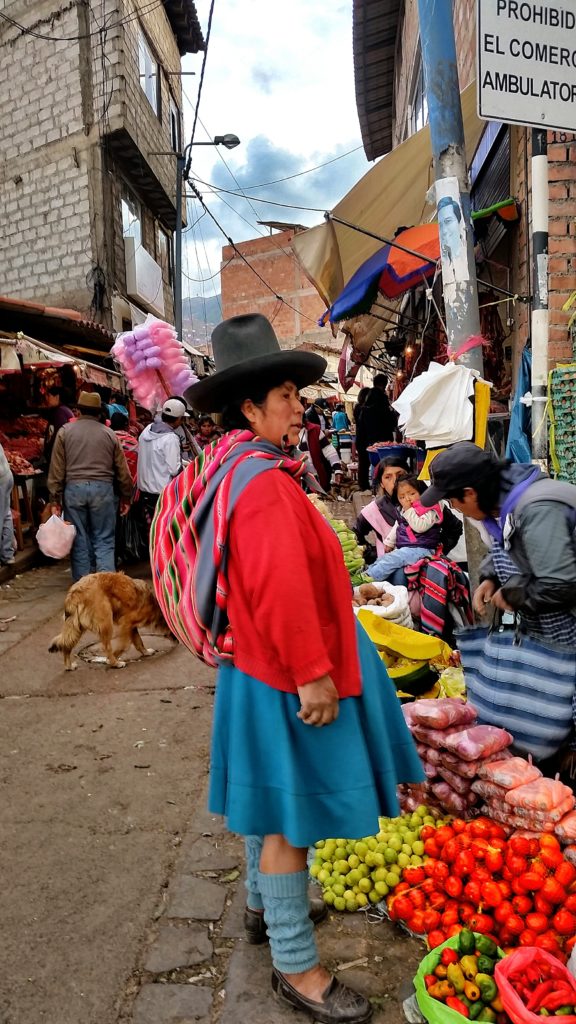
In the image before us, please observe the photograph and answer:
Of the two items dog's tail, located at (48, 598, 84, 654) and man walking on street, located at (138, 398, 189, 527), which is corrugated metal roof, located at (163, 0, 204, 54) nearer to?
man walking on street, located at (138, 398, 189, 527)

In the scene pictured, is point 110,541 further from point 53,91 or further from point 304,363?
point 53,91

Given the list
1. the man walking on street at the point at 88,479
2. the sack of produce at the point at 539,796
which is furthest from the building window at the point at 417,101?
the sack of produce at the point at 539,796

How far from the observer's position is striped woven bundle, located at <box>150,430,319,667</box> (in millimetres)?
2014

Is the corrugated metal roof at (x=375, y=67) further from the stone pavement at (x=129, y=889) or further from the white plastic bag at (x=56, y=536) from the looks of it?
the stone pavement at (x=129, y=889)

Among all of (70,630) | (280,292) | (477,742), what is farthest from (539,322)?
(280,292)

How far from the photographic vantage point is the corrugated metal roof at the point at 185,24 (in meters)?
19.2

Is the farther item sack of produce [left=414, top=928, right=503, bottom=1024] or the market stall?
the market stall

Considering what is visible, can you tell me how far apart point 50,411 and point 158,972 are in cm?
1014

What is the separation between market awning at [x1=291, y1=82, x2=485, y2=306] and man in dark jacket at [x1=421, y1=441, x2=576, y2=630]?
4.17 metres

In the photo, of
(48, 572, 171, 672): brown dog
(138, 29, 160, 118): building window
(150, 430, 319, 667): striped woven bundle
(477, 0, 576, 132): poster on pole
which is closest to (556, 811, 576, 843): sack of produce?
(150, 430, 319, 667): striped woven bundle

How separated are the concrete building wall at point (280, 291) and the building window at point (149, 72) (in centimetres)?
1704

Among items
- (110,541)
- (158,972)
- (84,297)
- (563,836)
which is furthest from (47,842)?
(84,297)

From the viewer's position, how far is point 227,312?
131 ft

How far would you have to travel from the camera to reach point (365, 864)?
276 centimetres
